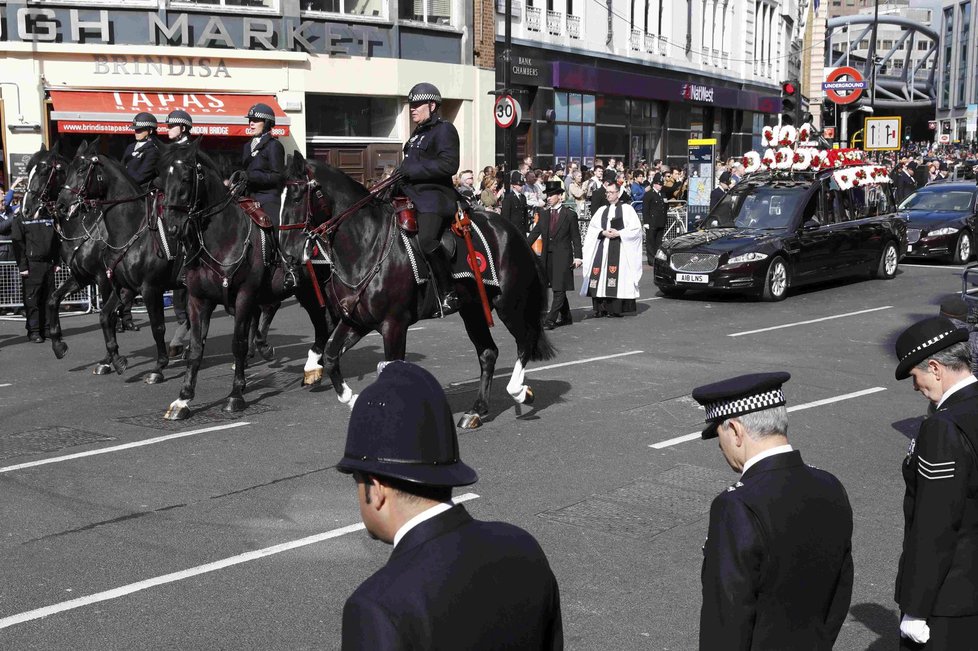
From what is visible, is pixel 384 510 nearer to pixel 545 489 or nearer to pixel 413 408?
pixel 413 408

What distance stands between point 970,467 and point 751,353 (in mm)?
9713

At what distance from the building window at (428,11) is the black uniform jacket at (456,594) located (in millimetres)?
28044

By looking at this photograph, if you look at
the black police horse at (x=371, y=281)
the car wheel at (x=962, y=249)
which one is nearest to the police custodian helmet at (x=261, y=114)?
the black police horse at (x=371, y=281)

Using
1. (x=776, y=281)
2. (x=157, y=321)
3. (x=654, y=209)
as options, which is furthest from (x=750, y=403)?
(x=654, y=209)

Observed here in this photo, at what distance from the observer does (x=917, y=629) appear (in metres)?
→ 3.98

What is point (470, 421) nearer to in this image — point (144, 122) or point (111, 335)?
point (111, 335)

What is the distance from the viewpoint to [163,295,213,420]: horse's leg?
10.2 metres

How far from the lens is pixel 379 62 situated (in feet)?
93.2

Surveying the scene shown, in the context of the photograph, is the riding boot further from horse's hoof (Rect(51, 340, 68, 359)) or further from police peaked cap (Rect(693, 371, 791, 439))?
police peaked cap (Rect(693, 371, 791, 439))

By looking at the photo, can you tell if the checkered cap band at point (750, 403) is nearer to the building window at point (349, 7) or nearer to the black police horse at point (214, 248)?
the black police horse at point (214, 248)

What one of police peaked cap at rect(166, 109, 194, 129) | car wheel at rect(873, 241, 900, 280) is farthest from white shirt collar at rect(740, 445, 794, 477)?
car wheel at rect(873, 241, 900, 280)

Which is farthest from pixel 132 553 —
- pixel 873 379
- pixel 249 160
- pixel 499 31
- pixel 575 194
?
pixel 499 31

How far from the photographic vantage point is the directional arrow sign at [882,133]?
115ft

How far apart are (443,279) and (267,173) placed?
8.03 ft
